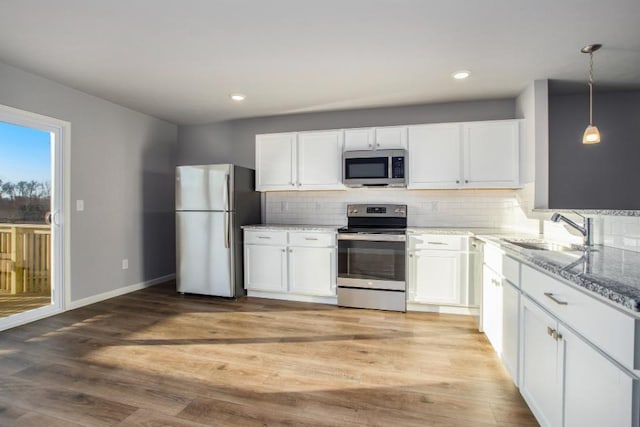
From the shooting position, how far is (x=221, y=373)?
2133 millimetres

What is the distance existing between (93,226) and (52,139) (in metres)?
0.98

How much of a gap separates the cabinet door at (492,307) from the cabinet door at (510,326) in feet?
0.35

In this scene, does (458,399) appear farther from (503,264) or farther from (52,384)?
(52,384)

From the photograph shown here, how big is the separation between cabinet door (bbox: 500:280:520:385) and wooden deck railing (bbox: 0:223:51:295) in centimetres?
405

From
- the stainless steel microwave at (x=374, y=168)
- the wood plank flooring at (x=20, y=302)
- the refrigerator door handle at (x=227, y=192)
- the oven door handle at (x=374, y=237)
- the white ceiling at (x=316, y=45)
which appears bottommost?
the wood plank flooring at (x=20, y=302)

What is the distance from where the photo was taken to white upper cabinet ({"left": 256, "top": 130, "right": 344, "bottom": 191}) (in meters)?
3.82

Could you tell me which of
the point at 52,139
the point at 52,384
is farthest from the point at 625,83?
the point at 52,139

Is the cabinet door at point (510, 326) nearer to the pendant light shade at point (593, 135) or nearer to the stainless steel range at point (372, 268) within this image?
the stainless steel range at point (372, 268)

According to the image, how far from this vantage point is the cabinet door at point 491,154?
3379mm

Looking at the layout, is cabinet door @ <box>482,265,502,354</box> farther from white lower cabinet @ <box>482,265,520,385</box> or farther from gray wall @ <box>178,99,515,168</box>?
gray wall @ <box>178,99,515,168</box>

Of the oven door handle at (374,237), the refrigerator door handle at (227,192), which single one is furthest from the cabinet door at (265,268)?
the oven door handle at (374,237)

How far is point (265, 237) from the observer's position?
12.6 ft

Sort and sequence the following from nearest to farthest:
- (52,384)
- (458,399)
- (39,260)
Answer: (458,399)
(52,384)
(39,260)

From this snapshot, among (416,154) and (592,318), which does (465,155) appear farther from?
(592,318)
